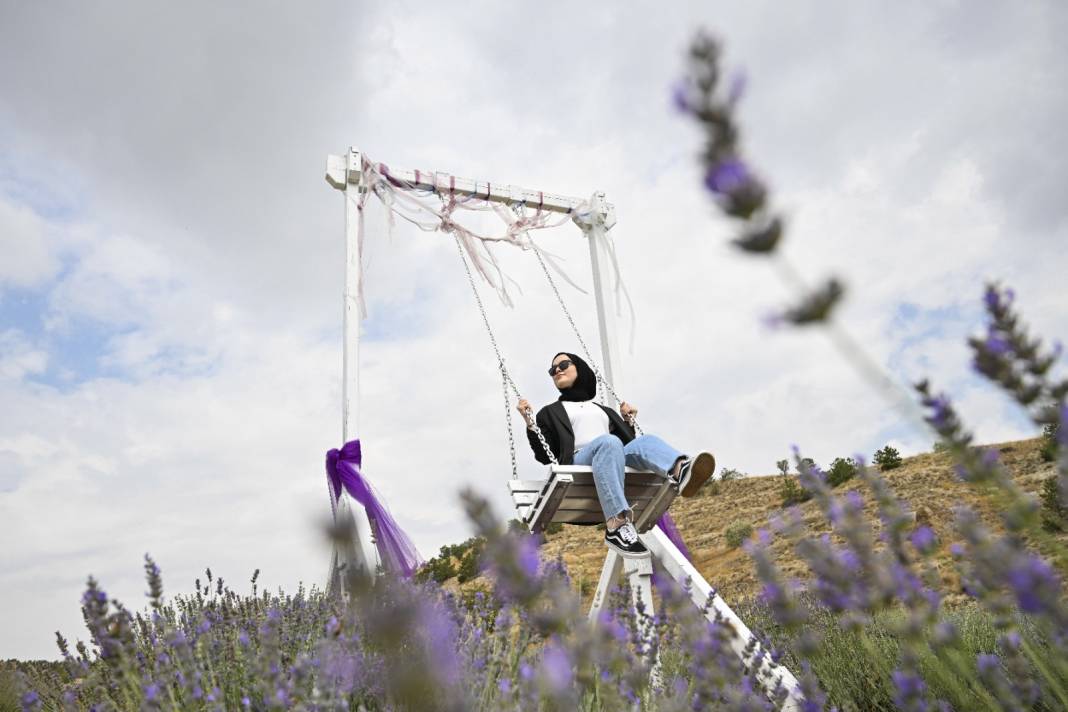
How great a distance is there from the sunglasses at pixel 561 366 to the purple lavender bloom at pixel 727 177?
332 centimetres

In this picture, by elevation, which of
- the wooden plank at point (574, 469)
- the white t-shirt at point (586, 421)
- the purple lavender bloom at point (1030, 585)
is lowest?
the purple lavender bloom at point (1030, 585)

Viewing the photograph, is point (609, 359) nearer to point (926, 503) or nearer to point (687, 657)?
point (687, 657)

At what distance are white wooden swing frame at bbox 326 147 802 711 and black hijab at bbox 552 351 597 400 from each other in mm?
405

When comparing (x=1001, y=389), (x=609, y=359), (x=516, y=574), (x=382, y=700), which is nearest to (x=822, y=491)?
(x=1001, y=389)

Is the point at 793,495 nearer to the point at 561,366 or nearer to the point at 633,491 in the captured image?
the point at 561,366

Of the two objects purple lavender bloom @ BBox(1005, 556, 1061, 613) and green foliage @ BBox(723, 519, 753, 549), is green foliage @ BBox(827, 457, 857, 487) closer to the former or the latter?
green foliage @ BBox(723, 519, 753, 549)

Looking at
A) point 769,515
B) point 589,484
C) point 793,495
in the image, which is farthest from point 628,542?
point 793,495

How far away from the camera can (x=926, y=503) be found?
784 cm

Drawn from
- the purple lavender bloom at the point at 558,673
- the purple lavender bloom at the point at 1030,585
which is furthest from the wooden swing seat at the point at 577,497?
the purple lavender bloom at the point at 1030,585

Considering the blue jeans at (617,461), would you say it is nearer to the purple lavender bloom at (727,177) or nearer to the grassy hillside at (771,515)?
the purple lavender bloom at (727,177)

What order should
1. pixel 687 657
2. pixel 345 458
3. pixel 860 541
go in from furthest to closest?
pixel 345 458 → pixel 687 657 → pixel 860 541

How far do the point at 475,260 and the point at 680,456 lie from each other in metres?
2.11

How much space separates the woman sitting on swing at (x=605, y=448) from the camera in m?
2.96

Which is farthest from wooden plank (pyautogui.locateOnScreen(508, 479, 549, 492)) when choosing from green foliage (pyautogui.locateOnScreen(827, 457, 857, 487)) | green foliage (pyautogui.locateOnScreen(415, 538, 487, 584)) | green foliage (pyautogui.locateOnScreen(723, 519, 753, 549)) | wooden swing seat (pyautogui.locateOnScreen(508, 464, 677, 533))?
green foliage (pyautogui.locateOnScreen(827, 457, 857, 487))
